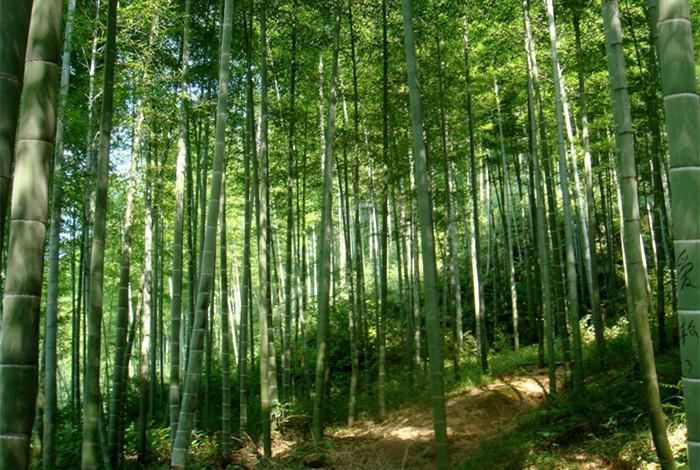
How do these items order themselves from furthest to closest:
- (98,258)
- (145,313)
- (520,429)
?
(145,313), (520,429), (98,258)

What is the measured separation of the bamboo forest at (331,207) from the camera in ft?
5.65

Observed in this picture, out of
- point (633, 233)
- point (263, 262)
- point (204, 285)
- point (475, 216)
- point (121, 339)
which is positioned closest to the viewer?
point (633, 233)

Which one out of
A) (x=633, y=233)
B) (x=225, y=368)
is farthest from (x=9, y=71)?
(x=225, y=368)

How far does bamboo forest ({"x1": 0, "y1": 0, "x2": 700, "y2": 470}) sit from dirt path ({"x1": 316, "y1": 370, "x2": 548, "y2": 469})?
0.14 feet

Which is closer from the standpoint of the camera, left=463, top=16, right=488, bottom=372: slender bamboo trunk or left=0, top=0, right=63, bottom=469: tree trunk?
left=0, top=0, right=63, bottom=469: tree trunk

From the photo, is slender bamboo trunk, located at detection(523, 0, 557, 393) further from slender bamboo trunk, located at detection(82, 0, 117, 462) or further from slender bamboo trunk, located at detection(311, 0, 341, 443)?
slender bamboo trunk, located at detection(82, 0, 117, 462)

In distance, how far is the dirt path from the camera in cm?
620

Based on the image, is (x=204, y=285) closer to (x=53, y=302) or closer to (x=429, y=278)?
(x=53, y=302)

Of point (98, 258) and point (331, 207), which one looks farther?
point (331, 207)

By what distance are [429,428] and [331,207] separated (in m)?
3.27

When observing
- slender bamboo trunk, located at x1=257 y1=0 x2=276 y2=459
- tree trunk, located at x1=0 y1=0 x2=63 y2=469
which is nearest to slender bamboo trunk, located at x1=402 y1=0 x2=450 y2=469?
tree trunk, located at x1=0 y1=0 x2=63 y2=469

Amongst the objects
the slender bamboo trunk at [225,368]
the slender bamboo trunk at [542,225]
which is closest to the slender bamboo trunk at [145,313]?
the slender bamboo trunk at [225,368]

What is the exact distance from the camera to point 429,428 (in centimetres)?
702

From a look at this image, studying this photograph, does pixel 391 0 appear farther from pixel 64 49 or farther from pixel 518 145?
pixel 518 145
